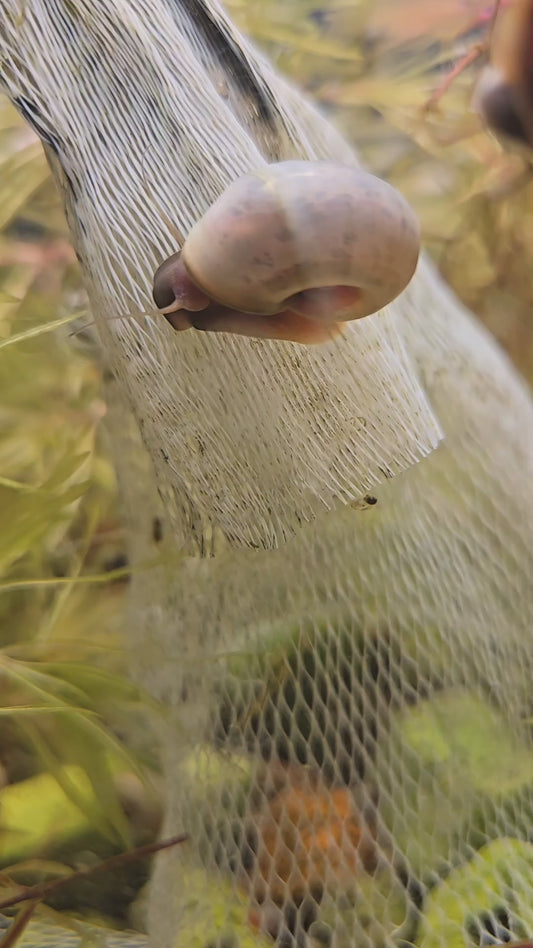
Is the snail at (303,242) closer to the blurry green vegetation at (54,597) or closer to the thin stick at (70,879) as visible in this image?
the blurry green vegetation at (54,597)

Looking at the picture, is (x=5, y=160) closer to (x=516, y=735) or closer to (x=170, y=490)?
(x=170, y=490)

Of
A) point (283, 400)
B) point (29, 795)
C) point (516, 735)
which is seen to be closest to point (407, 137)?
point (283, 400)

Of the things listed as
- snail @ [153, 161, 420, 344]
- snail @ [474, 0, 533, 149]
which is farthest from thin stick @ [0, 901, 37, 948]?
snail @ [474, 0, 533, 149]

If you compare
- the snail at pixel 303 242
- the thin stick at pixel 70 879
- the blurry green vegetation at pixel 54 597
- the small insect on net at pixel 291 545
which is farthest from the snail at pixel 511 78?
the thin stick at pixel 70 879

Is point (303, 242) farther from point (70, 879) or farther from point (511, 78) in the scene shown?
point (70, 879)

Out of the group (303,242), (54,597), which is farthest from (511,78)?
(54,597)
